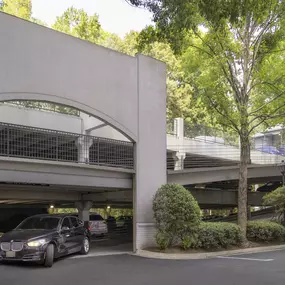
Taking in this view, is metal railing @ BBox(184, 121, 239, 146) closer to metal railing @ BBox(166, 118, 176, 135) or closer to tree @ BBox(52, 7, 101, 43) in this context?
metal railing @ BBox(166, 118, 176, 135)

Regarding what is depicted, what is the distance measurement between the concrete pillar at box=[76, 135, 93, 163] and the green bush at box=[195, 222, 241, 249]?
523cm

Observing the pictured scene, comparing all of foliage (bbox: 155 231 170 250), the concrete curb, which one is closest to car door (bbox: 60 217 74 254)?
the concrete curb

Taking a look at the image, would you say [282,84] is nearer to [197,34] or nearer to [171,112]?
[197,34]

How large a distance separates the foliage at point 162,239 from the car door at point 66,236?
3.36m

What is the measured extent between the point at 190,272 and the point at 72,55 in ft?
27.6

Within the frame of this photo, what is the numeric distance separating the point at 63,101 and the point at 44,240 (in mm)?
4858

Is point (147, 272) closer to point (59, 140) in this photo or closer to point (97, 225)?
point (59, 140)

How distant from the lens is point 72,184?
1433cm

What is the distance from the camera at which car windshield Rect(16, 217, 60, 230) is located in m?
12.7

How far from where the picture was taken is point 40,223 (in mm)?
12914

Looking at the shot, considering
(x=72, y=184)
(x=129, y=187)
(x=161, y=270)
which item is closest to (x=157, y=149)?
(x=129, y=187)

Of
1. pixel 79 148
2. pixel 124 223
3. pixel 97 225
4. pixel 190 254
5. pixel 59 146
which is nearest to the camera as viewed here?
pixel 190 254

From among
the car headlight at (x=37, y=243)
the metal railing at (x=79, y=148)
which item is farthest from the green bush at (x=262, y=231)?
the car headlight at (x=37, y=243)

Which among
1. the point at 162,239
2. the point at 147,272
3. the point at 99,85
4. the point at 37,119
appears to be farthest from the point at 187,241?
the point at 37,119
